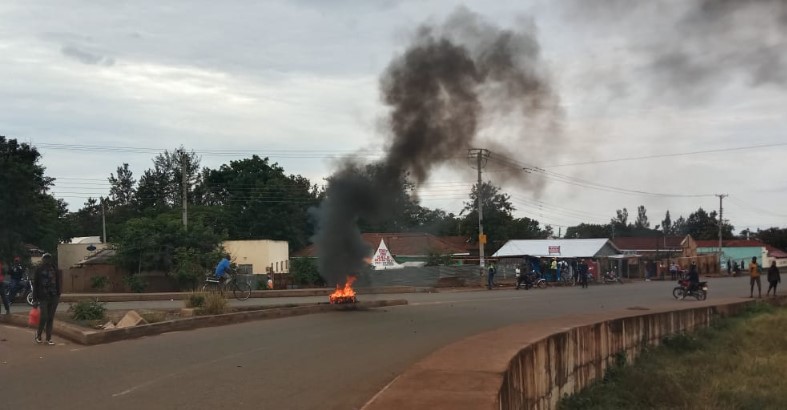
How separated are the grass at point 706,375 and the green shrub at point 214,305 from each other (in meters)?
8.68

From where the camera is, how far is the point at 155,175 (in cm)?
8469

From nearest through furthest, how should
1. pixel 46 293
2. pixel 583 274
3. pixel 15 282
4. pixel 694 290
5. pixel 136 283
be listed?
pixel 46 293 → pixel 15 282 → pixel 694 290 → pixel 136 283 → pixel 583 274

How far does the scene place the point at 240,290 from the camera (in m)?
25.1

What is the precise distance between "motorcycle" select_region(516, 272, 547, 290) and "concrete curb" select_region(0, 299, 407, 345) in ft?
56.1

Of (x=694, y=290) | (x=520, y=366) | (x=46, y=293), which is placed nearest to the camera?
(x=520, y=366)

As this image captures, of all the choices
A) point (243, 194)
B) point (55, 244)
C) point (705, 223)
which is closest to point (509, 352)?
point (55, 244)

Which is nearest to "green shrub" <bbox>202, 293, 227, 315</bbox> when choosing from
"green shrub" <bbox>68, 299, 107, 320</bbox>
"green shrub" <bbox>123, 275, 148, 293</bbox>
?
"green shrub" <bbox>68, 299, 107, 320</bbox>

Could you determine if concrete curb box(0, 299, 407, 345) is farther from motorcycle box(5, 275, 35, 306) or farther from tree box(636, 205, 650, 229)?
tree box(636, 205, 650, 229)

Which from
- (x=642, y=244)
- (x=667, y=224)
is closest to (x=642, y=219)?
(x=667, y=224)

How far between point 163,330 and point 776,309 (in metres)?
21.9

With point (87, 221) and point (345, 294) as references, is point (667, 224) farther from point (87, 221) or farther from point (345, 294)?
point (345, 294)

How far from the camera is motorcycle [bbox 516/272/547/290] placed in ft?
118

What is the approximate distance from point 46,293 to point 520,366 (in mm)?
8512

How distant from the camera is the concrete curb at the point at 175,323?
1230 cm
